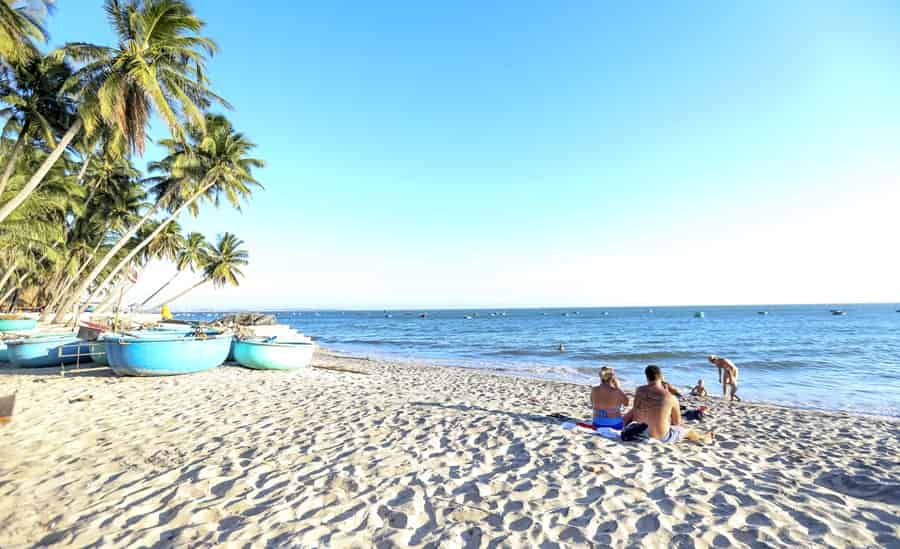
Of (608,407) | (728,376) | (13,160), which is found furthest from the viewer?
(13,160)

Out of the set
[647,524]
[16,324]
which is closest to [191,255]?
[16,324]

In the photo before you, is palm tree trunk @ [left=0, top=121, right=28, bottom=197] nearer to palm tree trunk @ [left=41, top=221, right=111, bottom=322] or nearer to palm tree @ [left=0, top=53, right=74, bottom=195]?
palm tree @ [left=0, top=53, right=74, bottom=195]

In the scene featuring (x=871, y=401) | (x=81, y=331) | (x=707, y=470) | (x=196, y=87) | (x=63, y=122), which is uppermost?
(x=196, y=87)

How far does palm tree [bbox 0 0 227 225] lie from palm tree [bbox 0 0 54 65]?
892mm

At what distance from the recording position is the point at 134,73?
1288 centimetres

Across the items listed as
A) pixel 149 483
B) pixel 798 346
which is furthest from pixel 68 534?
pixel 798 346

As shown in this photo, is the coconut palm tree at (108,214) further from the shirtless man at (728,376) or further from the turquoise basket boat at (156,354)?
the shirtless man at (728,376)

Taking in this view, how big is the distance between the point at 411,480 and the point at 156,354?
873cm

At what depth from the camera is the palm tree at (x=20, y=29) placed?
33.3 feet

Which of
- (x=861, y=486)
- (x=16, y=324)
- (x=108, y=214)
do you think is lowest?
(x=861, y=486)

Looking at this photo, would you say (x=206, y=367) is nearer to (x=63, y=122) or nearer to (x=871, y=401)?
(x=63, y=122)

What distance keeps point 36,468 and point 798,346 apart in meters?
34.9

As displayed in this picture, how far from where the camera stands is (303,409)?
23.9 feet

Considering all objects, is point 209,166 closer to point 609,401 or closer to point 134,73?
point 134,73
